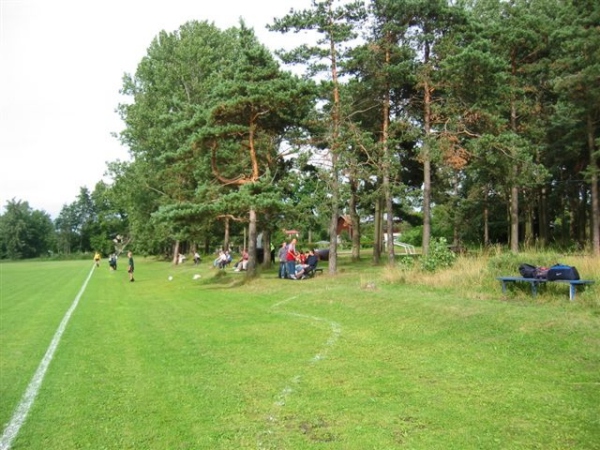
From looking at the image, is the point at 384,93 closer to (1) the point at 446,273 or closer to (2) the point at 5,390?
(1) the point at 446,273

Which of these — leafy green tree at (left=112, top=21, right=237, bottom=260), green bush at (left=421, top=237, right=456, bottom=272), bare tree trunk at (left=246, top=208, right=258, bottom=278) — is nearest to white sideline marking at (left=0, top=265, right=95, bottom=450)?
green bush at (left=421, top=237, right=456, bottom=272)

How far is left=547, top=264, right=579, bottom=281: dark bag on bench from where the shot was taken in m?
10.6

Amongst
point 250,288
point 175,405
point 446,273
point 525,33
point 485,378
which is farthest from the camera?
point 525,33

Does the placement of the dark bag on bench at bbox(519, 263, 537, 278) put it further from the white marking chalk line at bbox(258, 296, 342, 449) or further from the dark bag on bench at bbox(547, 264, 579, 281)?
the white marking chalk line at bbox(258, 296, 342, 449)

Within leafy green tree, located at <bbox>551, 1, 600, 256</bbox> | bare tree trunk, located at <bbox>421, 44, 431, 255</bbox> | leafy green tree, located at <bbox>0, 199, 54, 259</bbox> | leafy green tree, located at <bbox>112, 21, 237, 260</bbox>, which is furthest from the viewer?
leafy green tree, located at <bbox>0, 199, 54, 259</bbox>

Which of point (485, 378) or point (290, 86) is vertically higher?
point (290, 86)

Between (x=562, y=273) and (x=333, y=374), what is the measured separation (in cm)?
616

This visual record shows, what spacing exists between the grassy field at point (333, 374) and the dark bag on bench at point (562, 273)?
45 centimetres

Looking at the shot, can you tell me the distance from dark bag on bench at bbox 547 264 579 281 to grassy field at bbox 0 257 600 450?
0.45 m

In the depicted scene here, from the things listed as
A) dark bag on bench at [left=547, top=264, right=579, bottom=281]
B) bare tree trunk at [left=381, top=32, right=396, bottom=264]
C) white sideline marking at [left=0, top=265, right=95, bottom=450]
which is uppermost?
bare tree trunk at [left=381, top=32, right=396, bottom=264]

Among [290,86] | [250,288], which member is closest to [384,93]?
[290,86]

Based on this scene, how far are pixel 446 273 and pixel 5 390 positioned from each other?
430 inches

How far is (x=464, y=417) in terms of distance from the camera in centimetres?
518

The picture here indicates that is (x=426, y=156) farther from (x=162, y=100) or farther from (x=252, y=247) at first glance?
(x=162, y=100)
